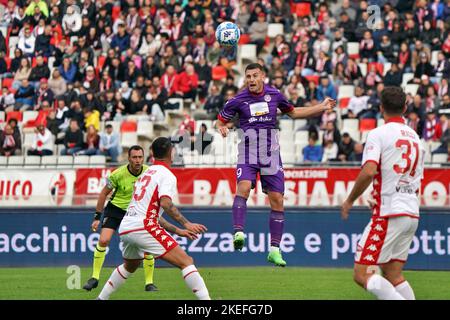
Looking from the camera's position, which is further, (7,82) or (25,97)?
(7,82)

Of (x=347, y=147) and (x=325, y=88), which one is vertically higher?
(x=325, y=88)

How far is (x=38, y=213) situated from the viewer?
22.3m

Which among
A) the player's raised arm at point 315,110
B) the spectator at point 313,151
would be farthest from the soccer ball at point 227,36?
the spectator at point 313,151

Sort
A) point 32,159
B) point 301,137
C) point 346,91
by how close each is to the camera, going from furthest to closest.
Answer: point 346,91
point 301,137
point 32,159

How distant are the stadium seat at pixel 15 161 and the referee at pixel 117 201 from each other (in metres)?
8.39

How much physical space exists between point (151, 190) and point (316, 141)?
1334 centimetres

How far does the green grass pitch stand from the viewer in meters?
15.5

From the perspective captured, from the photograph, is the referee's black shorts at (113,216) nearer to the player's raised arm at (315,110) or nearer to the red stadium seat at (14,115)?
the player's raised arm at (315,110)

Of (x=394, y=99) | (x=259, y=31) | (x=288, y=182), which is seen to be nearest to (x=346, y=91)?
(x=259, y=31)

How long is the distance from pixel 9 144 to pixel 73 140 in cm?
167

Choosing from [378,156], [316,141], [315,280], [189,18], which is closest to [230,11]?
[189,18]

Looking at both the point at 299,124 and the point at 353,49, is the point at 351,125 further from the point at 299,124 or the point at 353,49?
the point at 353,49

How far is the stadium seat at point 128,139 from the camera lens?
28172 millimetres

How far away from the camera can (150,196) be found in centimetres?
1305
